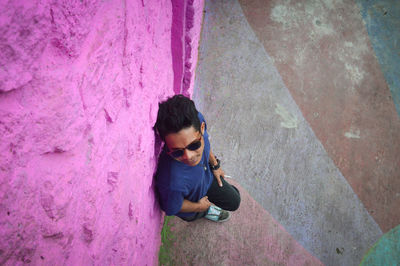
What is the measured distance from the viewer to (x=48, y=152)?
65 centimetres

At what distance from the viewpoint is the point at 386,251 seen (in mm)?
2996

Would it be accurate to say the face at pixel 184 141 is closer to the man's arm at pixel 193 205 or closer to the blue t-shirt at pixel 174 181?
the blue t-shirt at pixel 174 181

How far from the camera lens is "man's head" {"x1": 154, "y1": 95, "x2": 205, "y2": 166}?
1.61m

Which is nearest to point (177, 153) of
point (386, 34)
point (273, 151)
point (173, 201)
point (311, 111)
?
point (173, 201)

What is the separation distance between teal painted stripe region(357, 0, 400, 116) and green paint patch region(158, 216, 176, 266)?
3922mm

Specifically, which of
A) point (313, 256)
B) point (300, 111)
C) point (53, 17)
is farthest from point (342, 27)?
point (53, 17)

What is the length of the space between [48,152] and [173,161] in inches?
46.1

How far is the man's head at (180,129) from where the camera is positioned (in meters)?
1.61

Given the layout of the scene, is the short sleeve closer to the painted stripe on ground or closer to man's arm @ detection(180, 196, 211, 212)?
man's arm @ detection(180, 196, 211, 212)

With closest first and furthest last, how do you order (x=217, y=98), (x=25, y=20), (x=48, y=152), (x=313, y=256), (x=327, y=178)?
1. (x=25, y=20)
2. (x=48, y=152)
3. (x=313, y=256)
4. (x=327, y=178)
5. (x=217, y=98)

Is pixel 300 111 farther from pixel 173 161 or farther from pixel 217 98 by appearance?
pixel 173 161

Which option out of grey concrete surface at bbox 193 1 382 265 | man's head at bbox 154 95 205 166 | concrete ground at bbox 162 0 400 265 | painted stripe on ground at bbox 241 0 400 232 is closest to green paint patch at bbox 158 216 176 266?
concrete ground at bbox 162 0 400 265

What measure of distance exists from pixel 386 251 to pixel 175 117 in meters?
3.14

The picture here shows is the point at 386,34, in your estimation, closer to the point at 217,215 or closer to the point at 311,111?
the point at 311,111
